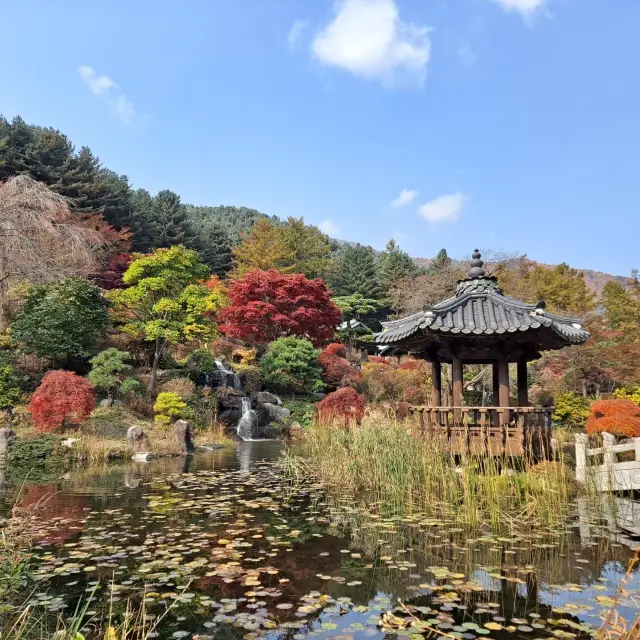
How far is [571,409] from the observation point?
50.1 feet

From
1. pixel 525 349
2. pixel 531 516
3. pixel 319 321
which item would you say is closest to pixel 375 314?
pixel 319 321

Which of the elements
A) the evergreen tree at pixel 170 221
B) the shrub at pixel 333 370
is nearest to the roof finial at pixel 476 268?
the shrub at pixel 333 370

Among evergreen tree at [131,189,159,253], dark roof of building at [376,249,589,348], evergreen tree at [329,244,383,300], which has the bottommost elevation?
dark roof of building at [376,249,589,348]

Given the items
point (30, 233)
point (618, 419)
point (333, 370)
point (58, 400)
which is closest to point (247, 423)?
point (333, 370)

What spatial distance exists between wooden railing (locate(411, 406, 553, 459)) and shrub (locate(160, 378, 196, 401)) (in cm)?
998

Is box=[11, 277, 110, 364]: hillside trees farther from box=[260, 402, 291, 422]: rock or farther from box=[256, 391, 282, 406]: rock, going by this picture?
box=[260, 402, 291, 422]: rock

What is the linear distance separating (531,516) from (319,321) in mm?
17122

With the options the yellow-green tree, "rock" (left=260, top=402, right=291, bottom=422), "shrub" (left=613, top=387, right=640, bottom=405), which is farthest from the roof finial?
"rock" (left=260, top=402, right=291, bottom=422)

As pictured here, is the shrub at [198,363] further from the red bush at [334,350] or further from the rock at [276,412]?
the red bush at [334,350]

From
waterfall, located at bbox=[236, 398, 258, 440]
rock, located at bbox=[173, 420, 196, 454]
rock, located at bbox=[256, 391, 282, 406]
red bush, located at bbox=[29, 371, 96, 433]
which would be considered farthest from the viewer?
rock, located at bbox=[256, 391, 282, 406]

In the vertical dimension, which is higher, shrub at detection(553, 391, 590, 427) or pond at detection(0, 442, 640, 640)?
shrub at detection(553, 391, 590, 427)

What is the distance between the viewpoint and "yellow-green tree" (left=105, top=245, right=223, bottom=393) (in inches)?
600

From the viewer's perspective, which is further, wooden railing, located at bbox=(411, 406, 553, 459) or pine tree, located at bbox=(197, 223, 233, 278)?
pine tree, located at bbox=(197, 223, 233, 278)

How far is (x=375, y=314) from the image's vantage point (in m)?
33.7
